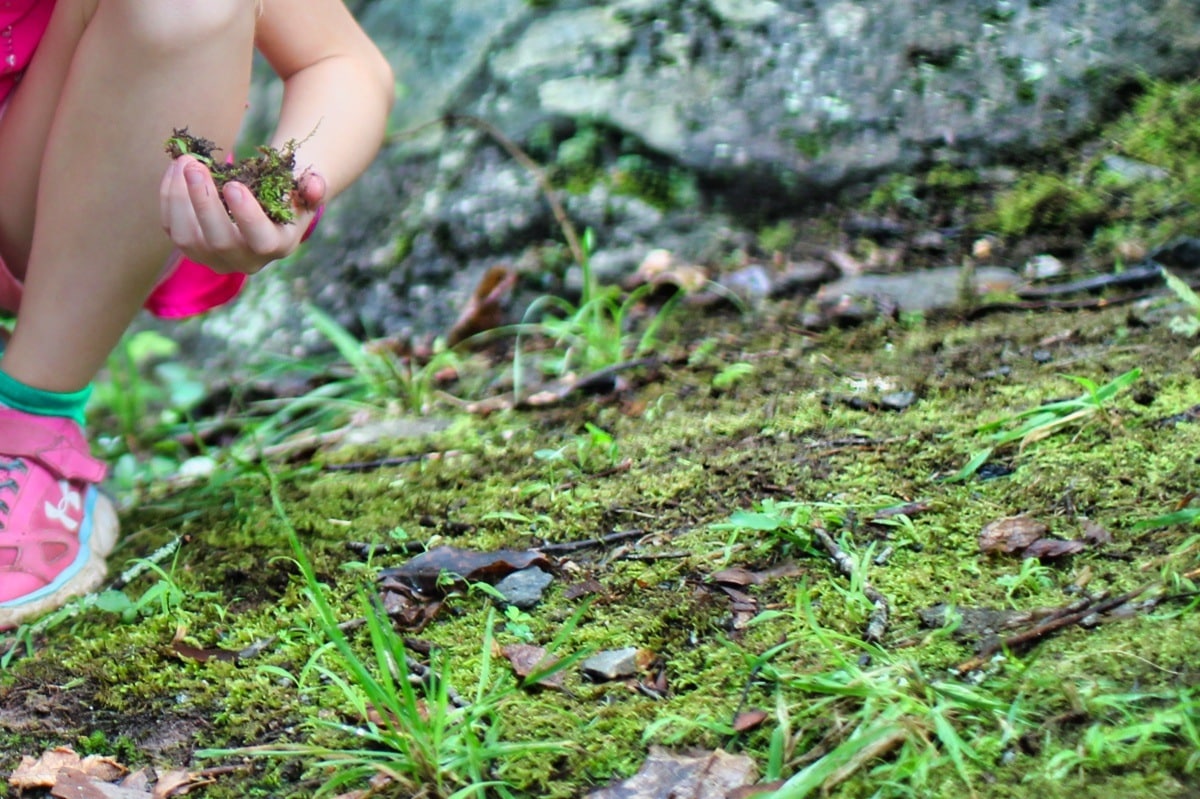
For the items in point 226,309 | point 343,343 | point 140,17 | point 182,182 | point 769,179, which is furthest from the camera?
point 226,309

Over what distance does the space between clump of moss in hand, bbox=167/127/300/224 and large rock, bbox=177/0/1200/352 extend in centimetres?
142

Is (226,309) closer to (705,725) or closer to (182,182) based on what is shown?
(182,182)

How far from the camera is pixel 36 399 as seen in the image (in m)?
1.76

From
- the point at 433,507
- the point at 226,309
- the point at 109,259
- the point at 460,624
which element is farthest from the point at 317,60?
the point at 226,309

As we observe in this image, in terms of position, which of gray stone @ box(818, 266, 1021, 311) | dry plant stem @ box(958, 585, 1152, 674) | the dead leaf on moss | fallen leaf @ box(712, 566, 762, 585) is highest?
the dead leaf on moss

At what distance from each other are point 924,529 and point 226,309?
260 centimetres

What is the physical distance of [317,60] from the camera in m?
1.90

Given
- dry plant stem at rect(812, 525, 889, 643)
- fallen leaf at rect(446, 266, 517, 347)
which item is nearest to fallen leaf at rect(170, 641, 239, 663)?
dry plant stem at rect(812, 525, 889, 643)

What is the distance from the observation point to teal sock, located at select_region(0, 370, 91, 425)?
1.74 meters

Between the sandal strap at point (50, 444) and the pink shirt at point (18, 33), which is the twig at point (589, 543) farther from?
the pink shirt at point (18, 33)

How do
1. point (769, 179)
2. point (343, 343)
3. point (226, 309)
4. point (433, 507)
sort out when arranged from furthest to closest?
point (226, 309)
point (769, 179)
point (343, 343)
point (433, 507)

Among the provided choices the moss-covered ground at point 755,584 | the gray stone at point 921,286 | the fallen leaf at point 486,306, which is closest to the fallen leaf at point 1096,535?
the moss-covered ground at point 755,584

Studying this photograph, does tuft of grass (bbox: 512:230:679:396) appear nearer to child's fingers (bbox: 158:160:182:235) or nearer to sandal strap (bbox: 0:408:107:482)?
sandal strap (bbox: 0:408:107:482)

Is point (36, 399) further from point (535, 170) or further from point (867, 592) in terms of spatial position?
point (535, 170)
